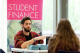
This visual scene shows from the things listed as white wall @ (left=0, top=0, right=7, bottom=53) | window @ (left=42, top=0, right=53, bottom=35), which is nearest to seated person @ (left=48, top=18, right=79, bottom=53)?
white wall @ (left=0, top=0, right=7, bottom=53)

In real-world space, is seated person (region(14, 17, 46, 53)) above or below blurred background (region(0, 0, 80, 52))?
below

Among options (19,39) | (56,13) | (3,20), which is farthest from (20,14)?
(56,13)

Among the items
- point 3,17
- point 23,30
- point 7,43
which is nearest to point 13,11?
point 3,17

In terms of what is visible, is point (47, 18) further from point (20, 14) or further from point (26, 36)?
point (26, 36)

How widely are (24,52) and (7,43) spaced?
1325 millimetres

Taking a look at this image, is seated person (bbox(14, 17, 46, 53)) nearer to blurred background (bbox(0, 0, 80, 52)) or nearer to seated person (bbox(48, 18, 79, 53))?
blurred background (bbox(0, 0, 80, 52))

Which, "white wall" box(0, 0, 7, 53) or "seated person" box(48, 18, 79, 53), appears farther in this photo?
"white wall" box(0, 0, 7, 53)

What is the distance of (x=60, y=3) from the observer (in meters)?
4.57

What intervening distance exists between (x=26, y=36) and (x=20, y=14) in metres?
0.75

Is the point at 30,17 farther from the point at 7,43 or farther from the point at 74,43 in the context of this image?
the point at 74,43

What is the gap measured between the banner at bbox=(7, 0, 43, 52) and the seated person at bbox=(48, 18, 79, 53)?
1.92 meters

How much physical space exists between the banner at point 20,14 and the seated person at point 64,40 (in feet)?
6.31

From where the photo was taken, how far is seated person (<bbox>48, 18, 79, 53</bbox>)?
6.87 feet

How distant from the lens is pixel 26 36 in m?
3.91
